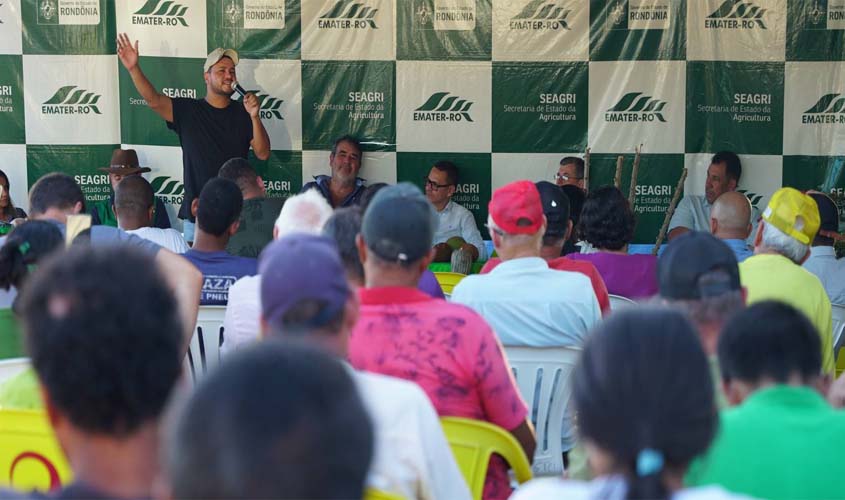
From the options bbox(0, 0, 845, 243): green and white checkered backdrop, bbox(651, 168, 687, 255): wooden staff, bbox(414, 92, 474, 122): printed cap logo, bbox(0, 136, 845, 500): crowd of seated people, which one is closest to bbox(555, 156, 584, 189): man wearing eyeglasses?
bbox(0, 0, 845, 243): green and white checkered backdrop

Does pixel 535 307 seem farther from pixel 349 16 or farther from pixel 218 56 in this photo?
pixel 349 16

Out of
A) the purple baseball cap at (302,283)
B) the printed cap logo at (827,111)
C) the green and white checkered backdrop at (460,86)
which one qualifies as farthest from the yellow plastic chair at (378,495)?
the printed cap logo at (827,111)

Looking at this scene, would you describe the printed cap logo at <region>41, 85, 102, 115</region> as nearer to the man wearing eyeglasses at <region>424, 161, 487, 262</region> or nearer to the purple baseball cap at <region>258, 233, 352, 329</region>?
the man wearing eyeglasses at <region>424, 161, 487, 262</region>

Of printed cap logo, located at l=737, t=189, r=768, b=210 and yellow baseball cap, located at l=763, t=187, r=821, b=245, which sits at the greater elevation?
yellow baseball cap, located at l=763, t=187, r=821, b=245

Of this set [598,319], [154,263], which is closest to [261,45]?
[598,319]

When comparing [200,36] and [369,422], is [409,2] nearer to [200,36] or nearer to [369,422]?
[200,36]

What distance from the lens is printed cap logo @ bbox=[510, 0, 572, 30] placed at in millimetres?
6430

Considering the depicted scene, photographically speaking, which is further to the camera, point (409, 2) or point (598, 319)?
point (409, 2)

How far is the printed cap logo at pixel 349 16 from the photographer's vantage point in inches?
256

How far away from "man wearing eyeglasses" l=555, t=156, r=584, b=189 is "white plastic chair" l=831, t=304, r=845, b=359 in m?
2.55

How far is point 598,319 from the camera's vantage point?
309cm

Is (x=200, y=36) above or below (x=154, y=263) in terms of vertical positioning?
above

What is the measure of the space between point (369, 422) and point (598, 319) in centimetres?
213

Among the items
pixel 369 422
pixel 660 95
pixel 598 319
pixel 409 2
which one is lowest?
pixel 598 319
